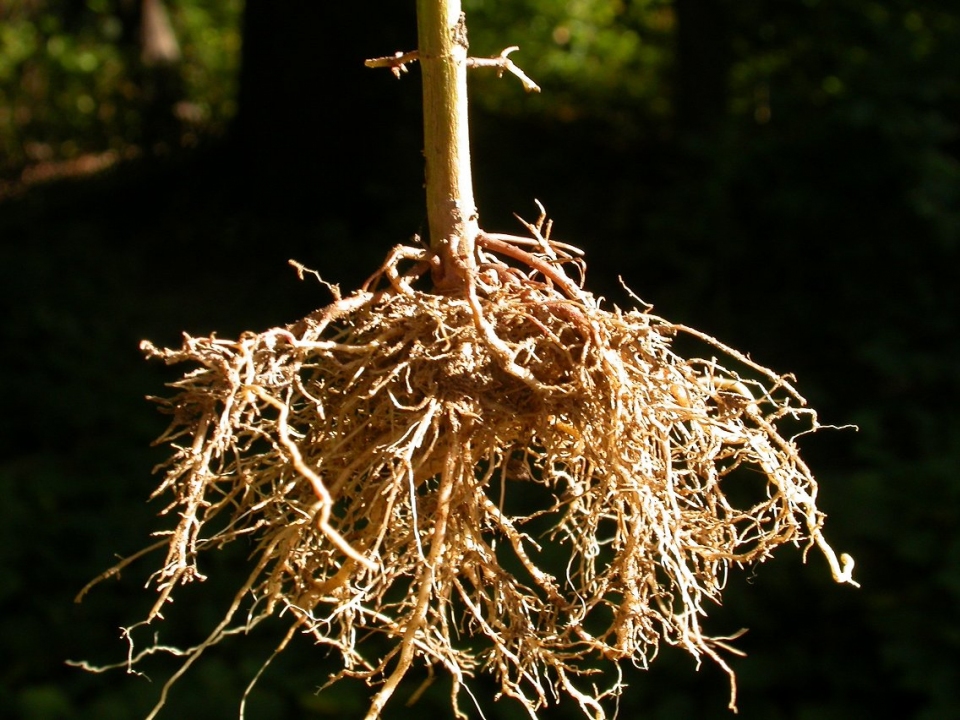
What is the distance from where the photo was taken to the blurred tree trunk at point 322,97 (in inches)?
150

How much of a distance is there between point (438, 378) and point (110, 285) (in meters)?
3.24

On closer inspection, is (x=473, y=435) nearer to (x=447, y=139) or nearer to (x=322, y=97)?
(x=447, y=139)

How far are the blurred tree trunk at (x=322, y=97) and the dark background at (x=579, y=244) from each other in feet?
0.03

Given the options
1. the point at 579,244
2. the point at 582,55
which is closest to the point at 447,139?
the point at 579,244

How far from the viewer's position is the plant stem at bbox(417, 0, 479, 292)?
35.0 inches

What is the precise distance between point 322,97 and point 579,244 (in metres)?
1.02

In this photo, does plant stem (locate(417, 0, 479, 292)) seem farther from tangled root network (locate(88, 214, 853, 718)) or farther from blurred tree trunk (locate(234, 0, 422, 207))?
blurred tree trunk (locate(234, 0, 422, 207))

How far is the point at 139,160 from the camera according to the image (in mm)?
4688

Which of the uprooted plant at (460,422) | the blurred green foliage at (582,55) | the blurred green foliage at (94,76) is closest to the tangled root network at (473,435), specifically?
the uprooted plant at (460,422)

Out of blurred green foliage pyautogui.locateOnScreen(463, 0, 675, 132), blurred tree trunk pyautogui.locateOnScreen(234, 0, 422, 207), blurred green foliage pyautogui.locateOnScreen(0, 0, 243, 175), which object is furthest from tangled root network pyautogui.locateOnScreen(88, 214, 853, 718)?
blurred green foliage pyautogui.locateOnScreen(0, 0, 243, 175)

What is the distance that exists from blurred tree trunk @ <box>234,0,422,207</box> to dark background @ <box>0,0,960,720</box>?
0.01 m

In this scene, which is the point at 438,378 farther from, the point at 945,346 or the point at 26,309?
the point at 26,309

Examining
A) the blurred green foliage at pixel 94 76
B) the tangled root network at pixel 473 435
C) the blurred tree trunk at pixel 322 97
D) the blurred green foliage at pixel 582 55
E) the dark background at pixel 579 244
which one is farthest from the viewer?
the blurred green foliage at pixel 94 76

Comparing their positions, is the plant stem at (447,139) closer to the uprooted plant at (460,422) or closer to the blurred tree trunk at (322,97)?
the uprooted plant at (460,422)
